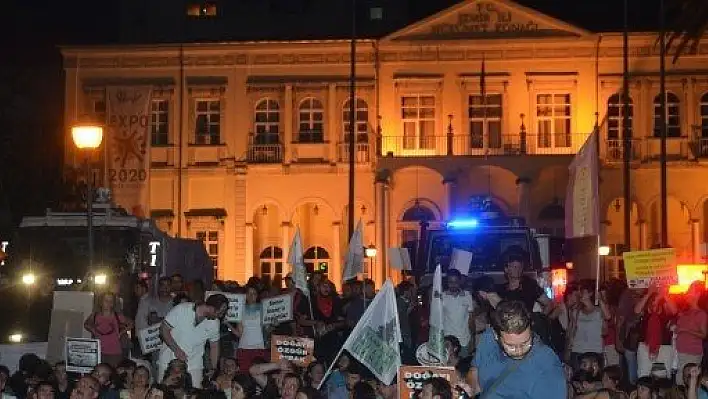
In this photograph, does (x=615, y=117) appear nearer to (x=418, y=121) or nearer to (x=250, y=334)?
(x=418, y=121)

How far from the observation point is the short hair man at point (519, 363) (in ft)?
29.7

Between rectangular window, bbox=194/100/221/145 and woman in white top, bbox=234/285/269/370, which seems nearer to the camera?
woman in white top, bbox=234/285/269/370

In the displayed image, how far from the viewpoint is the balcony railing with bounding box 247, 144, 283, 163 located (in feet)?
184

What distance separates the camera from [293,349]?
1662 centimetres

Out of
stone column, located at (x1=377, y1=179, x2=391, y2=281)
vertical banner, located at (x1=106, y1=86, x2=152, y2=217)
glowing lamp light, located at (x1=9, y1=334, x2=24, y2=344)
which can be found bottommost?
glowing lamp light, located at (x1=9, y1=334, x2=24, y2=344)

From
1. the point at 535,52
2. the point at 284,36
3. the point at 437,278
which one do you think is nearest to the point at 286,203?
the point at 284,36

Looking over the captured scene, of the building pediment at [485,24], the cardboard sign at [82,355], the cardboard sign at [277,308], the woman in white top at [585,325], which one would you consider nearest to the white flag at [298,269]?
the cardboard sign at [277,308]

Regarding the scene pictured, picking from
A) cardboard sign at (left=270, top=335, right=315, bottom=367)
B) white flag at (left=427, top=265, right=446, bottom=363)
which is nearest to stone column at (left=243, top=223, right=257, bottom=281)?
cardboard sign at (left=270, top=335, right=315, bottom=367)

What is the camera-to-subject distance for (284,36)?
58188 millimetres

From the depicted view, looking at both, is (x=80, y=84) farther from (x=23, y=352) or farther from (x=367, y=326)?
(x=367, y=326)

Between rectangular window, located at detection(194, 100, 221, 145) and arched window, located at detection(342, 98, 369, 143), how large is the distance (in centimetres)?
460

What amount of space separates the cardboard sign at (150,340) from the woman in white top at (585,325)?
4791 millimetres

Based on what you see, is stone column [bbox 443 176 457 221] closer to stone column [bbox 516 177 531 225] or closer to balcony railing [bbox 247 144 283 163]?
stone column [bbox 516 177 531 225]

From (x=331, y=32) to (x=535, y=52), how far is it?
830cm
